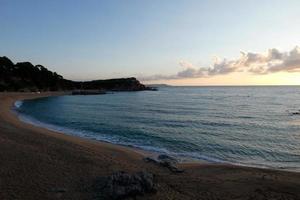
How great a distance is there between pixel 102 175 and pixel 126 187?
3248 mm

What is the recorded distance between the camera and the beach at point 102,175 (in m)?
11.4

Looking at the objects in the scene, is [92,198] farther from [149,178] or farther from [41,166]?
[41,166]

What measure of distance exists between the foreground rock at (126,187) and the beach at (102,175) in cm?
21

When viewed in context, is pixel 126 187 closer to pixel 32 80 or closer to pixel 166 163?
pixel 166 163

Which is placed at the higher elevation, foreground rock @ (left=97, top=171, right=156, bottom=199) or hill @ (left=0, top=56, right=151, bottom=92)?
hill @ (left=0, top=56, right=151, bottom=92)

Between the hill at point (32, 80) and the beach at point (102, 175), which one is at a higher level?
the hill at point (32, 80)

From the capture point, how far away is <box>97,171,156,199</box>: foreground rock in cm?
1051

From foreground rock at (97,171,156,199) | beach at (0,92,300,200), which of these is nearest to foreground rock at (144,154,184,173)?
beach at (0,92,300,200)

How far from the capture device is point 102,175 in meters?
13.7

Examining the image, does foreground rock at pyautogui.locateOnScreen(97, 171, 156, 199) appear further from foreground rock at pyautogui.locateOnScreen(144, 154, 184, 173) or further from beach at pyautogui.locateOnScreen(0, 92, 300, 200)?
foreground rock at pyautogui.locateOnScreen(144, 154, 184, 173)

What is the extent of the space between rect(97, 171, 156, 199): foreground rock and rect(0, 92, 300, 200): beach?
214 millimetres

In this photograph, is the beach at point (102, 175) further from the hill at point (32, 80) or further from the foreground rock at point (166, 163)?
the hill at point (32, 80)

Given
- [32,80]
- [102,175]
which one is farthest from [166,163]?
[32,80]

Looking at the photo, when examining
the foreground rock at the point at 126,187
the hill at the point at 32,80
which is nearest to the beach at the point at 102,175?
the foreground rock at the point at 126,187
